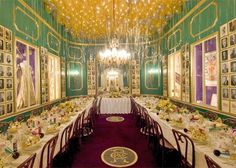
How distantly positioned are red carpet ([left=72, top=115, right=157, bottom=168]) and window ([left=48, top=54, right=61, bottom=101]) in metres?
2.54

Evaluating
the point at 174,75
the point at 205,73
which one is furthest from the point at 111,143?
the point at 174,75

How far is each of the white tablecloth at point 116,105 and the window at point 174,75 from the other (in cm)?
254

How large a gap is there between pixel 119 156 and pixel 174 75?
4.83 metres

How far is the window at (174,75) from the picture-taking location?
7.05m

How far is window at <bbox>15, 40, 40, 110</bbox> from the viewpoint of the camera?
478 cm

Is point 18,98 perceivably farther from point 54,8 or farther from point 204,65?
point 204,65

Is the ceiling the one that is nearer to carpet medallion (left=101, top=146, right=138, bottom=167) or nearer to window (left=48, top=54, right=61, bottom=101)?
window (left=48, top=54, right=61, bottom=101)

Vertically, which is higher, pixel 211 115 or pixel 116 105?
pixel 211 115

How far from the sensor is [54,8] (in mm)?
6418

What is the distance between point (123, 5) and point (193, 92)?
405cm

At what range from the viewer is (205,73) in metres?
5.13

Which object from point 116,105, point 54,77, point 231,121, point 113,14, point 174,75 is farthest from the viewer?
point 116,105

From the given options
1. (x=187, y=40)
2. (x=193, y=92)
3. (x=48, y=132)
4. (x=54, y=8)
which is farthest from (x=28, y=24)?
(x=193, y=92)

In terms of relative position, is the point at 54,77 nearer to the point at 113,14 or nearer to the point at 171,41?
the point at 113,14
